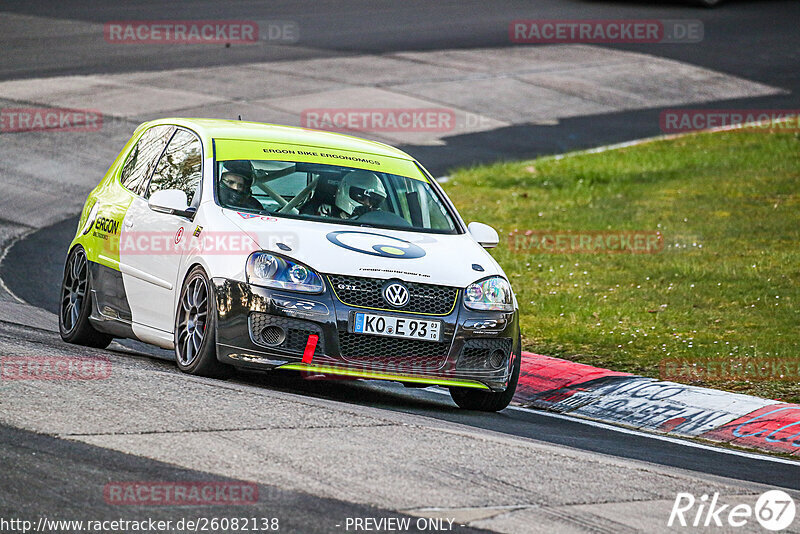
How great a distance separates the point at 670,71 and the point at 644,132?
532cm

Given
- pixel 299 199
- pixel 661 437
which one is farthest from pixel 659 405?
pixel 299 199

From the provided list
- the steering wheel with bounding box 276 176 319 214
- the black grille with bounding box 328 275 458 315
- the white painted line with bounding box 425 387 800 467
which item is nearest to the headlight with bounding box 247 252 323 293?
the black grille with bounding box 328 275 458 315

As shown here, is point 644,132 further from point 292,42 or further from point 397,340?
point 397,340

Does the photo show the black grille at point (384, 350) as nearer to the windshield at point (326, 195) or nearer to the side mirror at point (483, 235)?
the windshield at point (326, 195)

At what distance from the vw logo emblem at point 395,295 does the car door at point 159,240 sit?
1.46 metres

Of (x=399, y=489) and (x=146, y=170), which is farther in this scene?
(x=146, y=170)

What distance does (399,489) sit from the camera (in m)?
6.01

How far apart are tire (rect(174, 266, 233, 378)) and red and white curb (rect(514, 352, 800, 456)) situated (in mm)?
2514

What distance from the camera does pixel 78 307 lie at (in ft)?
32.3

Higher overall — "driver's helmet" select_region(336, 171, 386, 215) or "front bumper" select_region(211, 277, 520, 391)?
"driver's helmet" select_region(336, 171, 386, 215)

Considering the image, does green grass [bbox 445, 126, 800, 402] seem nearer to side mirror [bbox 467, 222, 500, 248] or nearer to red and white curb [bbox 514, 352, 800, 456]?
red and white curb [bbox 514, 352, 800, 456]

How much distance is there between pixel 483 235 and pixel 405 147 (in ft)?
38.5

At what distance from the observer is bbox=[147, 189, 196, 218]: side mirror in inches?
340

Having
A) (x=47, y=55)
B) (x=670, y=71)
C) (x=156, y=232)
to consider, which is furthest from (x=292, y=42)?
(x=156, y=232)
